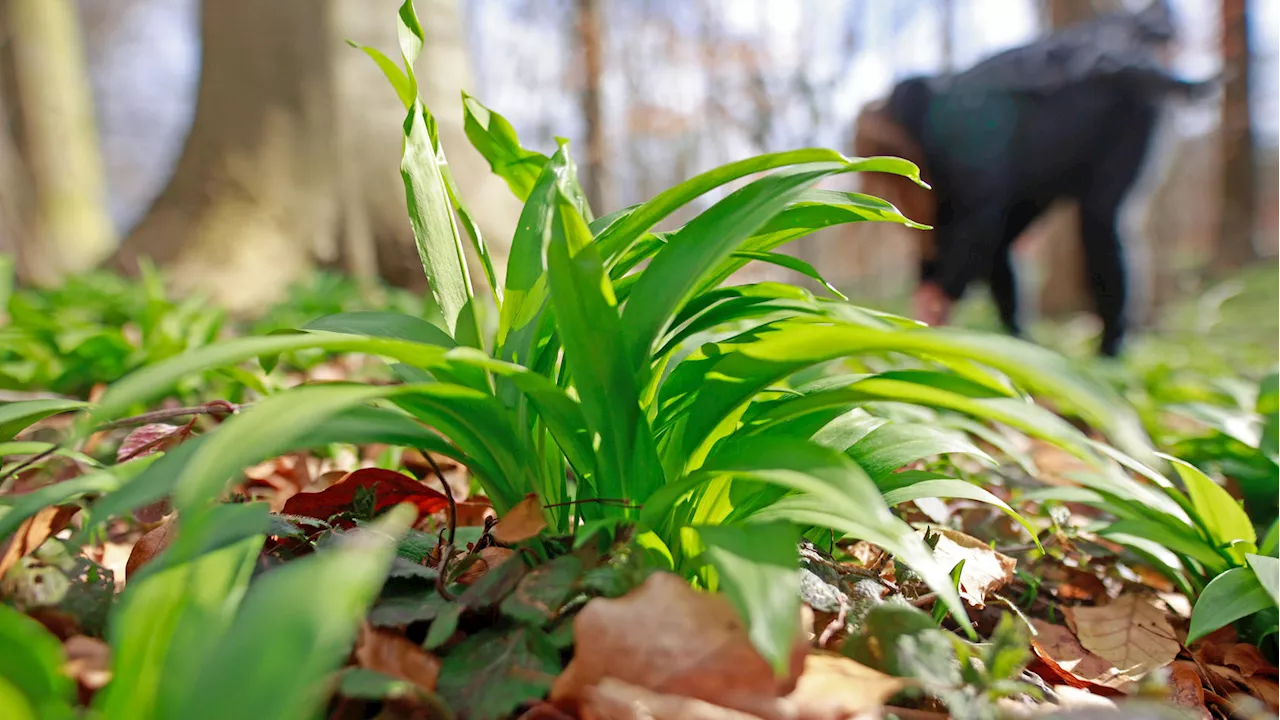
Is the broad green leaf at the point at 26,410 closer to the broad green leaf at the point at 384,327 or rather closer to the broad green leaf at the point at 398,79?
the broad green leaf at the point at 384,327

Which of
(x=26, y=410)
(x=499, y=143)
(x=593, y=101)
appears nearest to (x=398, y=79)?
(x=499, y=143)

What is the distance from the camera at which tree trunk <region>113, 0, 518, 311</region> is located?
15.0 feet

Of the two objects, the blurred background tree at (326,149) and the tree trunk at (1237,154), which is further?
the tree trunk at (1237,154)

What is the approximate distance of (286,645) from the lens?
0.43 m

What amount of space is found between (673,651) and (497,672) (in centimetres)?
16

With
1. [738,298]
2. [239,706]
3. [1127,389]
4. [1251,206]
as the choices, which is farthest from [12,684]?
[1251,206]

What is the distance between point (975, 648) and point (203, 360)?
77 cm

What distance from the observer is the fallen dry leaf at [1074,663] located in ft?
2.93

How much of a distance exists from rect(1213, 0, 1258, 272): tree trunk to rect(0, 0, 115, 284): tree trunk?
12273 mm

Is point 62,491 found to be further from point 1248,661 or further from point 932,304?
point 932,304

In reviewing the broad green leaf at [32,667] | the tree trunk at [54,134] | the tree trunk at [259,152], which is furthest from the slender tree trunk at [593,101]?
the broad green leaf at [32,667]

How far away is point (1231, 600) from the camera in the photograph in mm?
964

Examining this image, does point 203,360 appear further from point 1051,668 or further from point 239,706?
point 1051,668

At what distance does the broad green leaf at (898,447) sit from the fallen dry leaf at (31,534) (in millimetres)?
956
